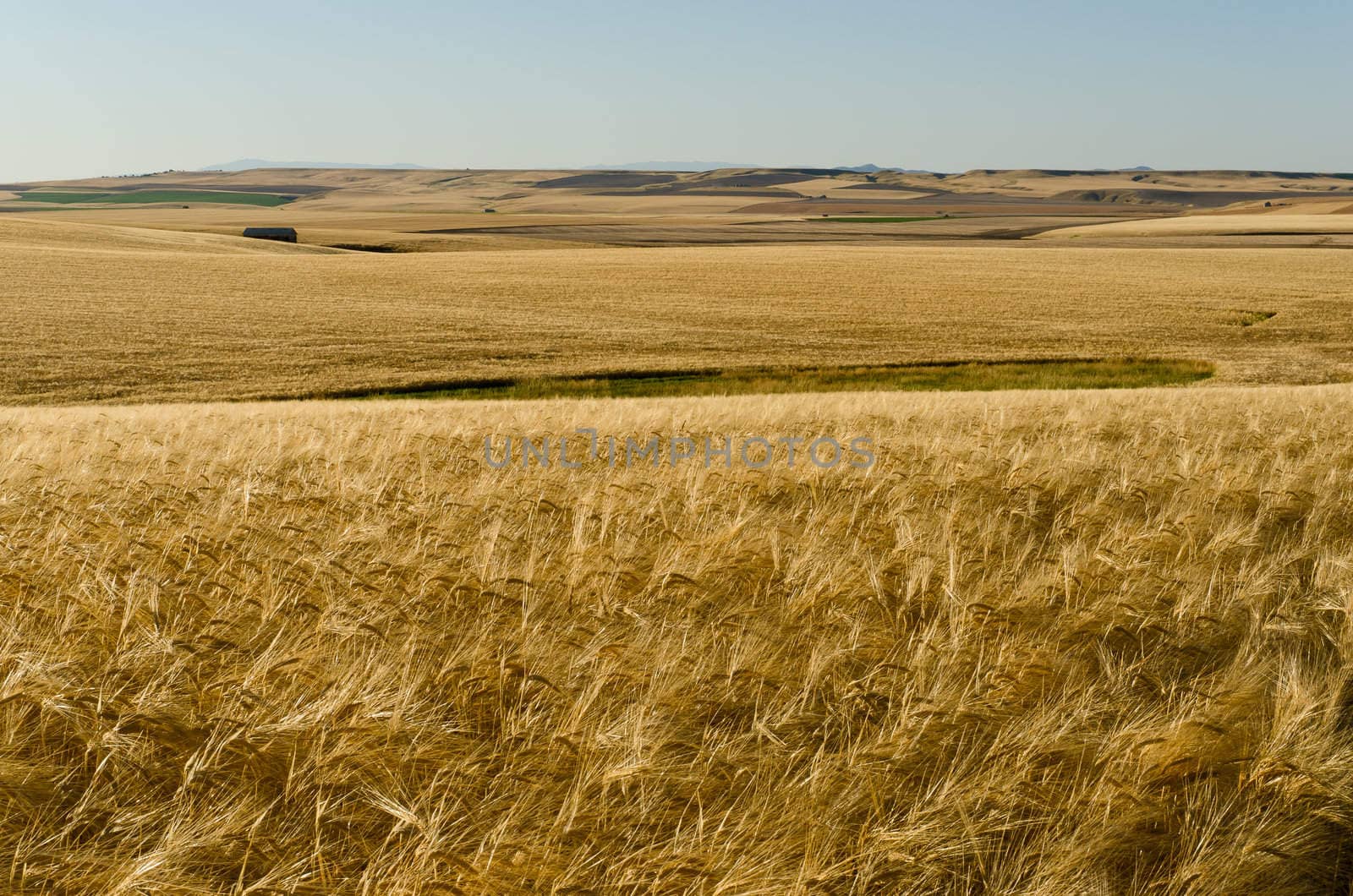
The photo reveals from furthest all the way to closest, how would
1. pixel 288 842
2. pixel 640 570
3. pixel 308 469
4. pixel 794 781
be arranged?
pixel 308 469, pixel 640 570, pixel 794 781, pixel 288 842

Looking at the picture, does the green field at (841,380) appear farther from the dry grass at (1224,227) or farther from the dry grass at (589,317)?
the dry grass at (1224,227)

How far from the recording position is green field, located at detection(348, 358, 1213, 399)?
26219 millimetres

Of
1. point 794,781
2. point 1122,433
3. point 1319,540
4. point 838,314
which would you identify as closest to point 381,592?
point 794,781

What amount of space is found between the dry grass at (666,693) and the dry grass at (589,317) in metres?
23.3

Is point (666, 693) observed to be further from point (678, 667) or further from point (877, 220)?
point (877, 220)

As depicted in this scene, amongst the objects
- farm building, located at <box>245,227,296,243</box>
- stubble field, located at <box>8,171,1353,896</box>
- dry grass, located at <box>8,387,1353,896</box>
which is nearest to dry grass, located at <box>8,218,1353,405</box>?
stubble field, located at <box>8,171,1353,896</box>

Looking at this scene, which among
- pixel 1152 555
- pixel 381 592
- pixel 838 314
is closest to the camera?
pixel 381 592

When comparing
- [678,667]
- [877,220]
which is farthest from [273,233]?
[678,667]

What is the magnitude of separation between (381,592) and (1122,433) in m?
5.87

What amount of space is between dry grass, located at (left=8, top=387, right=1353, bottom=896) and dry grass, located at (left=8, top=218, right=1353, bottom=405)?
23263mm

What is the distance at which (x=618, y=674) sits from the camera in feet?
9.52

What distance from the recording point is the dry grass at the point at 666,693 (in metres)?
2.24

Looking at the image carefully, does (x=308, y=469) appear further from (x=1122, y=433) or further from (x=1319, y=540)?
(x=1122, y=433)

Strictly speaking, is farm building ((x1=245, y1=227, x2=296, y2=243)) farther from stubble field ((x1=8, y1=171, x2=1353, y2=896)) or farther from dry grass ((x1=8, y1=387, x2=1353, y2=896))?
dry grass ((x1=8, y1=387, x2=1353, y2=896))
